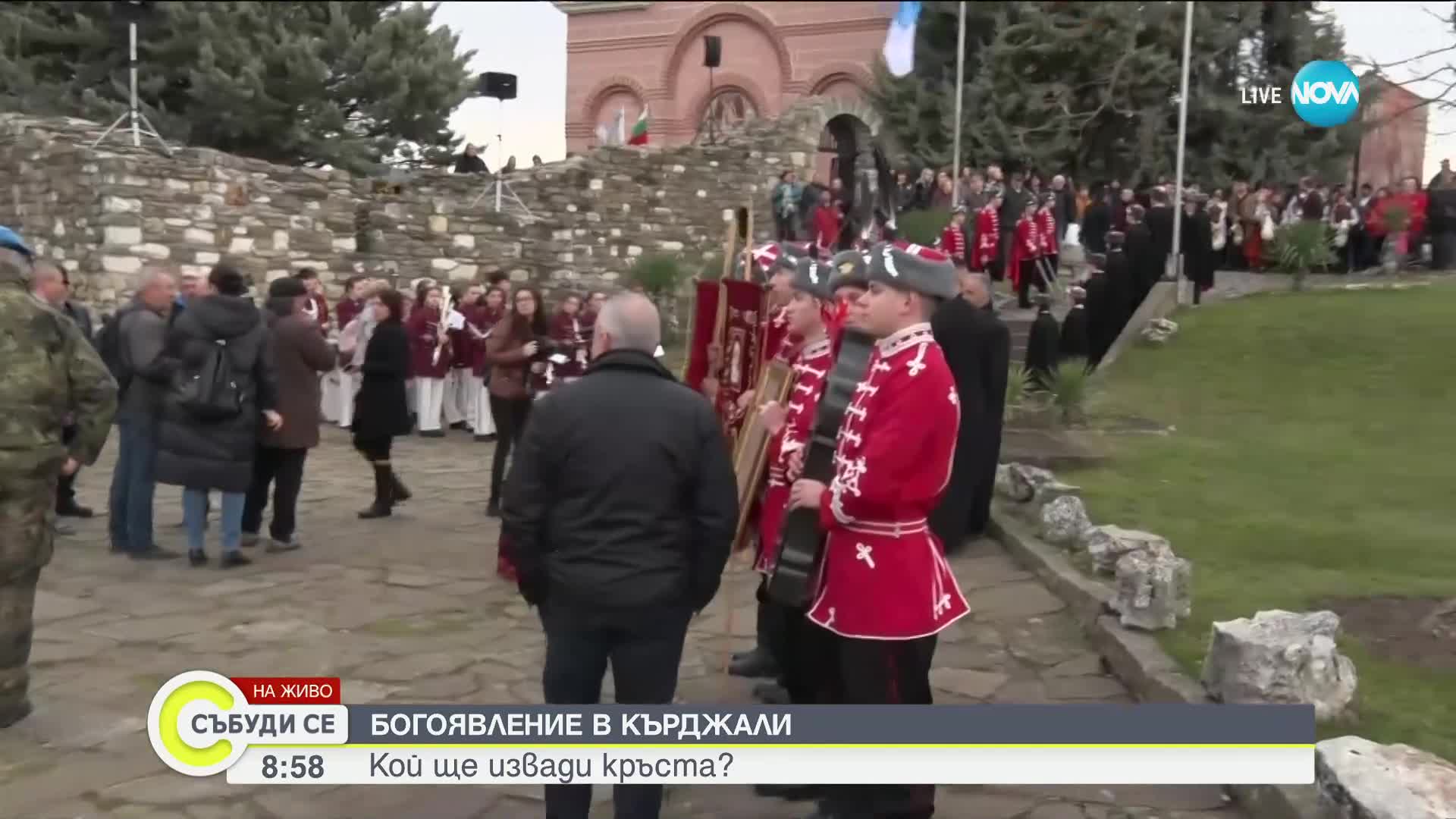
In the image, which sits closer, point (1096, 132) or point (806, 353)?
point (806, 353)

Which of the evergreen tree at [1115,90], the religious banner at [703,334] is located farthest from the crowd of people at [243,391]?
the evergreen tree at [1115,90]

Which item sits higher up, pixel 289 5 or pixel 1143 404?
pixel 289 5

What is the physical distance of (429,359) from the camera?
14312mm

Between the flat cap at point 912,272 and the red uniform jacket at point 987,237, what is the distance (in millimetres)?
16633

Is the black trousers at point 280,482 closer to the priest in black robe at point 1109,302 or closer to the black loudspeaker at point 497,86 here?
the priest in black robe at point 1109,302

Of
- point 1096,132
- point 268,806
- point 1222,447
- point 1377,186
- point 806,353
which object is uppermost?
point 1096,132

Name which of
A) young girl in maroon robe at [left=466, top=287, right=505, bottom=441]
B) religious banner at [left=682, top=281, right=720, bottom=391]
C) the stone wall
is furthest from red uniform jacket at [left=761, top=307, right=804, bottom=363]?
the stone wall

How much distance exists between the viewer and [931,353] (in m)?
3.87

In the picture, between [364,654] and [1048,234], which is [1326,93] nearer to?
[364,654]

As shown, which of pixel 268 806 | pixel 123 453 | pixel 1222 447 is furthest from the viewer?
pixel 1222 447

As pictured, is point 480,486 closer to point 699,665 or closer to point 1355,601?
point 699,665

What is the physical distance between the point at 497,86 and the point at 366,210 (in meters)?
2.86

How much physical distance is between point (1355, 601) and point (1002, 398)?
2.71 m

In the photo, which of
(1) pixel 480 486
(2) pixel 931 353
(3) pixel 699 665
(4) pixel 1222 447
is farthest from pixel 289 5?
(2) pixel 931 353
